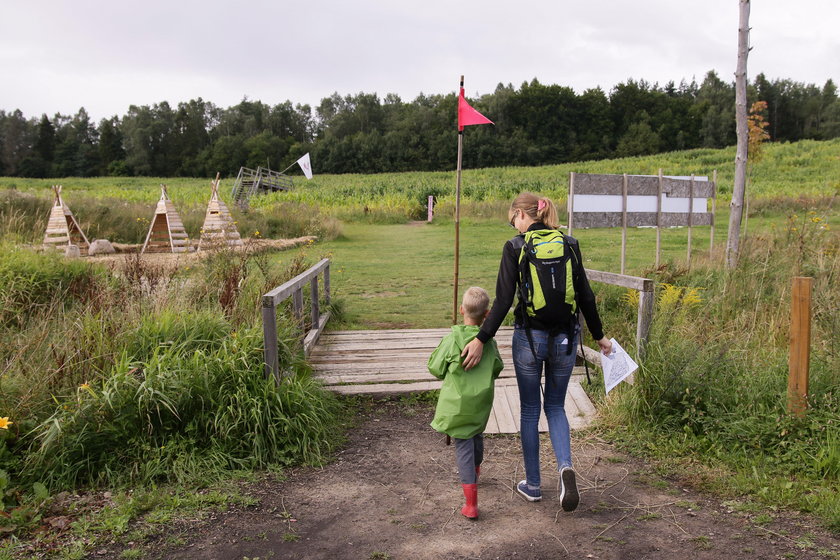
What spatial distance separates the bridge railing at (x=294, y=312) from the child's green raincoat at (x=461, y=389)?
1.62m

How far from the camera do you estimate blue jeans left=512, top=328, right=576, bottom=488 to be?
3273 millimetres

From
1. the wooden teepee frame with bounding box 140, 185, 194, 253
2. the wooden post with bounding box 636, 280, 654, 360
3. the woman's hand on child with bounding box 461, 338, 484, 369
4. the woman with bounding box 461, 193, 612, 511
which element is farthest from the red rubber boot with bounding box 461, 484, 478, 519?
the wooden teepee frame with bounding box 140, 185, 194, 253

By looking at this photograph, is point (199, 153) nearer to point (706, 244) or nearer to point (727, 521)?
point (706, 244)

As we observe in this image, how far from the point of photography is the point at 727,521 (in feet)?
10.7

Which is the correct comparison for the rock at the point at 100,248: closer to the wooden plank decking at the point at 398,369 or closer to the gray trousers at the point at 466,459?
the wooden plank decking at the point at 398,369

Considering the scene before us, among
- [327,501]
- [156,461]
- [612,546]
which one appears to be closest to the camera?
[612,546]

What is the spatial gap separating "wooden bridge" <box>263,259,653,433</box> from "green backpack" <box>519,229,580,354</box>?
6.27ft

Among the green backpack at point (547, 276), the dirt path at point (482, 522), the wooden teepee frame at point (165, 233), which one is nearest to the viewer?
the dirt path at point (482, 522)

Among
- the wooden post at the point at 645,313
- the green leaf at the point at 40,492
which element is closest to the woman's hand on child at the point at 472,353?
the wooden post at the point at 645,313

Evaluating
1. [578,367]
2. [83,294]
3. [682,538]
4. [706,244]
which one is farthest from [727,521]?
[706,244]

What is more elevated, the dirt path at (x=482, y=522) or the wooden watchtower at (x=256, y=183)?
the wooden watchtower at (x=256, y=183)

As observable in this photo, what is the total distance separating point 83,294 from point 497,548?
5.86m

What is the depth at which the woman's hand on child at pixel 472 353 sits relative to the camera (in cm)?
323

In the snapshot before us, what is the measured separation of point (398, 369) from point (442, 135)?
295ft
